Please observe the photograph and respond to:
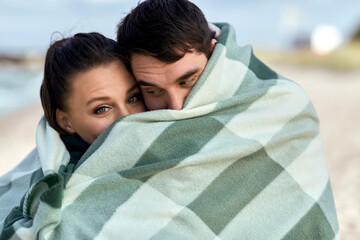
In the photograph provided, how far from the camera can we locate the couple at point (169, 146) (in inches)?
61.1

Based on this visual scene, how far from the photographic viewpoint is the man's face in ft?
6.39

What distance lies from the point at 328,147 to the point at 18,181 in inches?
223

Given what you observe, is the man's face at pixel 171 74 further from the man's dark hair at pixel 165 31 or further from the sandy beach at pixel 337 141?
the sandy beach at pixel 337 141

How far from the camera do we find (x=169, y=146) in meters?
1.65

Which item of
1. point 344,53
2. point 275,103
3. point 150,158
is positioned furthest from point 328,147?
point 344,53

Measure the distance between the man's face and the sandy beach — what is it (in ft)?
7.91

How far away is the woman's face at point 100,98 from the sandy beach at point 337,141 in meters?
2.54

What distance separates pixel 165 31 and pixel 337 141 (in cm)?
589

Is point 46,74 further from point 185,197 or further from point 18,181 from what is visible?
point 185,197

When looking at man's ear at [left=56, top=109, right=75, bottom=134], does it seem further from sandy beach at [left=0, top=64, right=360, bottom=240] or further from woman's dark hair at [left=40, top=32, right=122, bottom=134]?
sandy beach at [left=0, top=64, right=360, bottom=240]

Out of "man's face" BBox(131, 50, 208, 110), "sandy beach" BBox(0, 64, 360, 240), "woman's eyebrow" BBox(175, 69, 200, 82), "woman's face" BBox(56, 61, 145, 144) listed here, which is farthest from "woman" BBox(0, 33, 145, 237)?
"sandy beach" BBox(0, 64, 360, 240)

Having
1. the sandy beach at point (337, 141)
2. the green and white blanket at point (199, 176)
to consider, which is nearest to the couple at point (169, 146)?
the green and white blanket at point (199, 176)

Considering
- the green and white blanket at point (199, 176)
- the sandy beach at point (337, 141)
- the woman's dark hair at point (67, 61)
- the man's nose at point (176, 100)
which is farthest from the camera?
the sandy beach at point (337, 141)

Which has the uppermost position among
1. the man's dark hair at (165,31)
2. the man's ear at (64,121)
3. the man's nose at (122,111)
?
the man's dark hair at (165,31)
